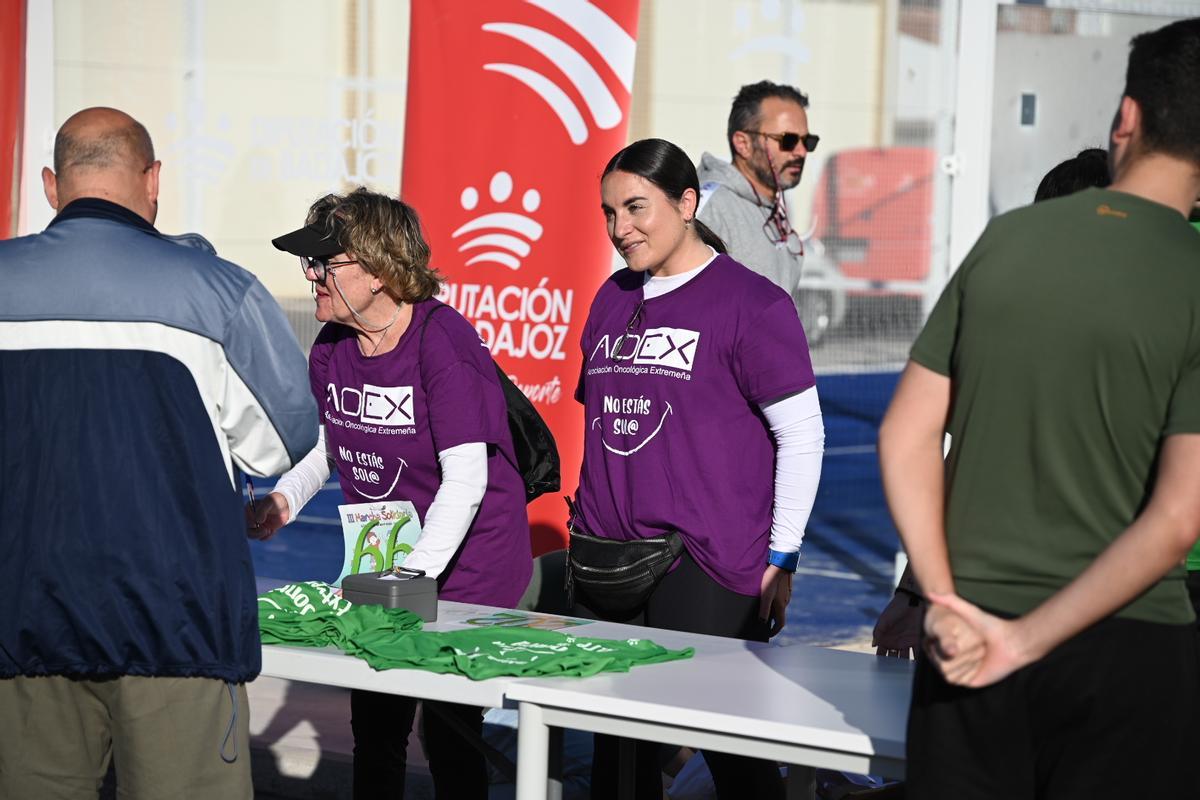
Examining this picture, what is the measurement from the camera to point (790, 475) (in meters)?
3.03

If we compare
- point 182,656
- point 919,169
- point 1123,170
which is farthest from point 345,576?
point 919,169

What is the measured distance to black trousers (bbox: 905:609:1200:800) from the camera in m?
1.76

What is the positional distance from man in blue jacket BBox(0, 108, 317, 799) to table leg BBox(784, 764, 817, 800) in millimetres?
1143

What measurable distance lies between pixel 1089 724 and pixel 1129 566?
0.68 ft

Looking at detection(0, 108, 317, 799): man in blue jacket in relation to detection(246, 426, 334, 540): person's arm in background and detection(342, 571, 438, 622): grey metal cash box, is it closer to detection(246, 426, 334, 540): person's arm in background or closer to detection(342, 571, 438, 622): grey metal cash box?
detection(342, 571, 438, 622): grey metal cash box

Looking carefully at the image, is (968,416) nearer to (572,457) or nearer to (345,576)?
(345,576)

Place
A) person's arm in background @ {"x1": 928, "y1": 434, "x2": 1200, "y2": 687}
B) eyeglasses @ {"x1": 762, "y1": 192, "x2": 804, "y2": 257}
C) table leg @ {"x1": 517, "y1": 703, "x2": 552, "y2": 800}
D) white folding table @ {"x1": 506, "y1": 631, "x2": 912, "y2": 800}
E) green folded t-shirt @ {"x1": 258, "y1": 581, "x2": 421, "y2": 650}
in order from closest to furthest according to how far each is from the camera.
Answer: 1. person's arm in background @ {"x1": 928, "y1": 434, "x2": 1200, "y2": 687}
2. white folding table @ {"x1": 506, "y1": 631, "x2": 912, "y2": 800}
3. table leg @ {"x1": 517, "y1": 703, "x2": 552, "y2": 800}
4. green folded t-shirt @ {"x1": 258, "y1": 581, "x2": 421, "y2": 650}
5. eyeglasses @ {"x1": 762, "y1": 192, "x2": 804, "y2": 257}

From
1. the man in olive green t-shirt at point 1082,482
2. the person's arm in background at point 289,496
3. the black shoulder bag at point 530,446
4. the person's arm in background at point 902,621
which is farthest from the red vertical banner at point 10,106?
the man in olive green t-shirt at point 1082,482

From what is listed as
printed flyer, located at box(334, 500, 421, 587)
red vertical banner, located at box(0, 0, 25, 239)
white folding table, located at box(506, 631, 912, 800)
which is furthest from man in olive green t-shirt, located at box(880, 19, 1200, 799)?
red vertical banner, located at box(0, 0, 25, 239)

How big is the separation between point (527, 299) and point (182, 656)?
263cm

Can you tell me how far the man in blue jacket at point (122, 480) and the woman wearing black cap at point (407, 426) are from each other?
0.72 m

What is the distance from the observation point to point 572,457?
4.83 meters

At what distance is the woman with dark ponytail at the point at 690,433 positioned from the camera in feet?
9.84

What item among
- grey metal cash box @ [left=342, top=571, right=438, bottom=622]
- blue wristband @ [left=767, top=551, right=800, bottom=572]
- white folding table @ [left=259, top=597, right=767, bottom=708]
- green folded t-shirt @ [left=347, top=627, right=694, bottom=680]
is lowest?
white folding table @ [left=259, top=597, right=767, bottom=708]
